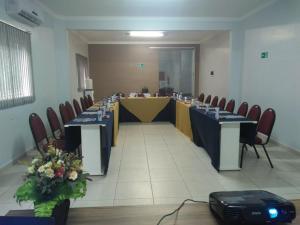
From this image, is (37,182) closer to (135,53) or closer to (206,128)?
(206,128)

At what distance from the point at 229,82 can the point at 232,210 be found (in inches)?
249

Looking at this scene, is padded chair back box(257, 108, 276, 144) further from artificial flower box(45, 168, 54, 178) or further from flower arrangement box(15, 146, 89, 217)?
artificial flower box(45, 168, 54, 178)

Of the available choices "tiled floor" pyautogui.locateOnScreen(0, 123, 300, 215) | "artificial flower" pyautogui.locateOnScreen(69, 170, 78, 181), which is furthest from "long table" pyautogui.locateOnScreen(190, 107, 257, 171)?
"artificial flower" pyautogui.locateOnScreen(69, 170, 78, 181)

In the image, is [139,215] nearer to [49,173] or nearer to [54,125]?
[49,173]

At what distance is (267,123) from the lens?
149 inches

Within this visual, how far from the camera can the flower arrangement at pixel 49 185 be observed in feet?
3.18

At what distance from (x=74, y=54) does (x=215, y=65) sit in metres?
4.89

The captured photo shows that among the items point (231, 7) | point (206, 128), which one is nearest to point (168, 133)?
point (206, 128)

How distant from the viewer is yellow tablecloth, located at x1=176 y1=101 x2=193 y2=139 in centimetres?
567

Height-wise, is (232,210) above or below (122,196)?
above

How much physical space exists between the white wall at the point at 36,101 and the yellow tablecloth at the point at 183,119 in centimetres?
324

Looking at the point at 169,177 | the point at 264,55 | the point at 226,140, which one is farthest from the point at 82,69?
the point at 226,140

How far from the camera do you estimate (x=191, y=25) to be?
6.67 meters

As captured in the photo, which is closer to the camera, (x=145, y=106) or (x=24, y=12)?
(x=24, y=12)
